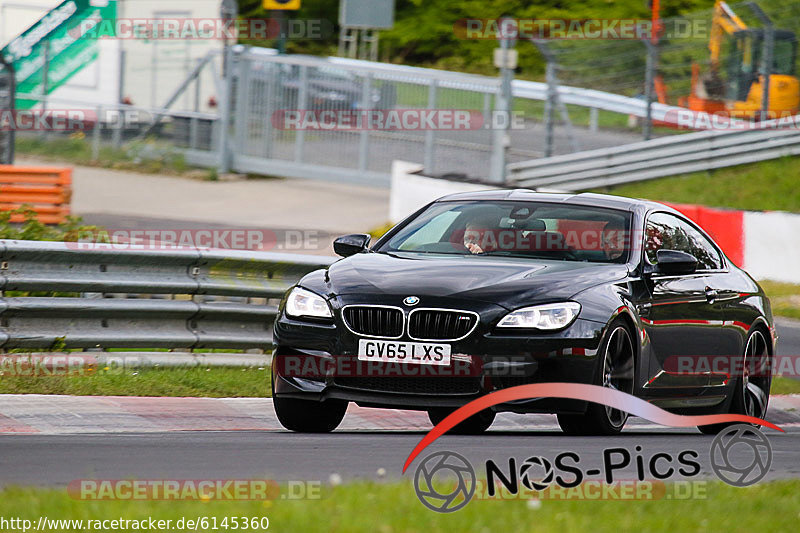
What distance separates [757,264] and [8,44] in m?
20.0

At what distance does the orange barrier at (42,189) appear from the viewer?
65.0ft

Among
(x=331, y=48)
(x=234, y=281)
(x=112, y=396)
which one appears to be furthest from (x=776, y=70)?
(x=331, y=48)

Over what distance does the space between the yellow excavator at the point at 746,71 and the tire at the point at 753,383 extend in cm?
1280

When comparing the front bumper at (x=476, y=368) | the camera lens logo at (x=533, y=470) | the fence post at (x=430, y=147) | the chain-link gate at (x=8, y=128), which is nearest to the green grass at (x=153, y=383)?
the front bumper at (x=476, y=368)

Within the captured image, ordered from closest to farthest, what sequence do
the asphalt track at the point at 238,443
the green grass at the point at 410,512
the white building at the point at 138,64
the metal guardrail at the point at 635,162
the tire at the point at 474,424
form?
1. the green grass at the point at 410,512
2. the asphalt track at the point at 238,443
3. the tire at the point at 474,424
4. the metal guardrail at the point at 635,162
5. the white building at the point at 138,64

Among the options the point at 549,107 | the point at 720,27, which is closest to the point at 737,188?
the point at 720,27

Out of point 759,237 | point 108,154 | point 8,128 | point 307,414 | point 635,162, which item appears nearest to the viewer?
point 307,414

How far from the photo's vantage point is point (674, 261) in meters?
8.10

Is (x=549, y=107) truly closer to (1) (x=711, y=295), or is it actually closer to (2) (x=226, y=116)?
(2) (x=226, y=116)

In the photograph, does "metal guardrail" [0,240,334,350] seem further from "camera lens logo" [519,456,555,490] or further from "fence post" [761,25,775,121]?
"fence post" [761,25,775,121]

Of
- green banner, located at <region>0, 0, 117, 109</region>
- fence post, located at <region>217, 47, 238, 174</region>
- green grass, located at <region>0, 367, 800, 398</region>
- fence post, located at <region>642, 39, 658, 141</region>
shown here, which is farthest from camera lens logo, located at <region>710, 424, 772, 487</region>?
green banner, located at <region>0, 0, 117, 109</region>

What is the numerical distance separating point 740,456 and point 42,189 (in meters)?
14.6

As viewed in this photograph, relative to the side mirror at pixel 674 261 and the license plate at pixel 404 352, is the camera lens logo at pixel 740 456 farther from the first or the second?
the license plate at pixel 404 352

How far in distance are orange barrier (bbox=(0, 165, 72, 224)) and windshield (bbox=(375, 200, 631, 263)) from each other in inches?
480
